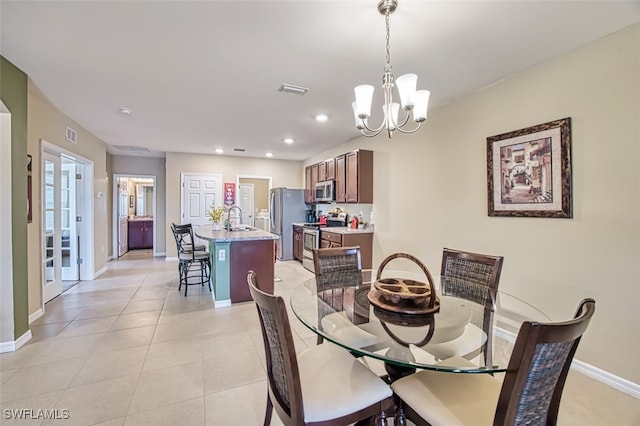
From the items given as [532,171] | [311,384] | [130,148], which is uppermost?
[130,148]

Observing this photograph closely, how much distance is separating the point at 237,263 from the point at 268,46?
259 cm

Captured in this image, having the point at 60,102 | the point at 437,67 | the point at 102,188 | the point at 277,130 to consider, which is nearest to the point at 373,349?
the point at 437,67

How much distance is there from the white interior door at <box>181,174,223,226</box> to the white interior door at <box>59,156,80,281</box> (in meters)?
2.16

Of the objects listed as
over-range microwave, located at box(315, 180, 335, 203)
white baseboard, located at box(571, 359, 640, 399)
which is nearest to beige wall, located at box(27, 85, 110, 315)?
over-range microwave, located at box(315, 180, 335, 203)

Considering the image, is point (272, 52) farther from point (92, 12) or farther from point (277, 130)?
point (277, 130)

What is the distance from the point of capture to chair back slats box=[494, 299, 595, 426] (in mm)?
859

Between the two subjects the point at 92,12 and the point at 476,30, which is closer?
the point at 92,12

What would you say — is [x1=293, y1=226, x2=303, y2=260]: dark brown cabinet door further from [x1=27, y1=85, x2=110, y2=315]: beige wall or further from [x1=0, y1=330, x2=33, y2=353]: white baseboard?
[x1=0, y1=330, x2=33, y2=353]: white baseboard

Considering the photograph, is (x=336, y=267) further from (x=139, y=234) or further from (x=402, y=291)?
(x=139, y=234)

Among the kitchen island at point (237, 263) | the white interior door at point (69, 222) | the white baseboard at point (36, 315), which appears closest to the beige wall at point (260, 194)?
the white interior door at point (69, 222)

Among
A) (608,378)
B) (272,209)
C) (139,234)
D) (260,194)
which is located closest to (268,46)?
(608,378)

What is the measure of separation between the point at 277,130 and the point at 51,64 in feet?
8.82

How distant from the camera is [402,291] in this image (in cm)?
172

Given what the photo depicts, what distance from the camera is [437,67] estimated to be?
248 centimetres
